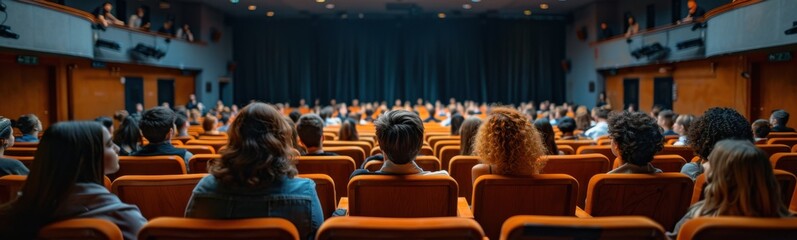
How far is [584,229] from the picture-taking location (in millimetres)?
1655

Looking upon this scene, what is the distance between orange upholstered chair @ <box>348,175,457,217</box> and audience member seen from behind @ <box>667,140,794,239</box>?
102cm

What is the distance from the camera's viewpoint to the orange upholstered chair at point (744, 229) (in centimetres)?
169

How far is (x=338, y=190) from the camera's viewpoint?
3.85 meters

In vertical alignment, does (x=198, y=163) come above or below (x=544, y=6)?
below

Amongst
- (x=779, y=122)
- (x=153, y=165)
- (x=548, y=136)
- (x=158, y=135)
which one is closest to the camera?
(x=153, y=165)

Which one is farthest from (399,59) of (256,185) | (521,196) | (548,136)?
(256,185)

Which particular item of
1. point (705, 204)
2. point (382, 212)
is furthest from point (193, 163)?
point (705, 204)

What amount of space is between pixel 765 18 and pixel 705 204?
849cm

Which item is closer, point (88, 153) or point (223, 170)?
point (88, 153)

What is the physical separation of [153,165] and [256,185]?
1713 mm

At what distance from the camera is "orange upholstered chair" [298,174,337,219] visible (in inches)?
107

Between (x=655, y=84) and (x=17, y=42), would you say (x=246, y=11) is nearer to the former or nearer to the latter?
(x=17, y=42)

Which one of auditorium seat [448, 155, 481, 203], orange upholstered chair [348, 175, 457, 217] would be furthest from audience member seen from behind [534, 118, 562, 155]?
orange upholstered chair [348, 175, 457, 217]

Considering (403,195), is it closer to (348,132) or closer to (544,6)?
(348,132)
